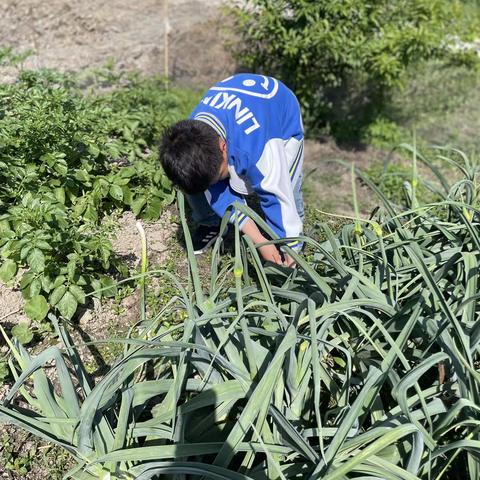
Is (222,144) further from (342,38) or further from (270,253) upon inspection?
(342,38)

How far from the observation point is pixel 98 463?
157 cm

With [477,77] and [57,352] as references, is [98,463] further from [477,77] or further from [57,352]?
[477,77]

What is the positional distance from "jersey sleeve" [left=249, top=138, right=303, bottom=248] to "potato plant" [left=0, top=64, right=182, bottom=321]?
0.64 meters

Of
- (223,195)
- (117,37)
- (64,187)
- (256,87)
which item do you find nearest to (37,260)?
(64,187)

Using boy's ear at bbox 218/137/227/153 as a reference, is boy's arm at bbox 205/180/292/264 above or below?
below

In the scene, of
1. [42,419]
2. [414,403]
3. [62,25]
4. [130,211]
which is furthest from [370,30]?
[42,419]

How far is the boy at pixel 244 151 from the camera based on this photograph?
6.99 feet

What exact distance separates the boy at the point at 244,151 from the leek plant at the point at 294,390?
0.32 metres

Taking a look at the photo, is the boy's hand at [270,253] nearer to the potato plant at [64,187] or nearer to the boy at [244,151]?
the boy at [244,151]

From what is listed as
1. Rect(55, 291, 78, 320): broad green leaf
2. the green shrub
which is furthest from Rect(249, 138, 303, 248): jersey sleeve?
the green shrub

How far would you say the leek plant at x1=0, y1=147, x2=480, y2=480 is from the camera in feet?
4.80

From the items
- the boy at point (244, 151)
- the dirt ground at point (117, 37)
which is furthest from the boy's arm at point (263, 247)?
the dirt ground at point (117, 37)

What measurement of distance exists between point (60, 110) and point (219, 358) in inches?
65.6

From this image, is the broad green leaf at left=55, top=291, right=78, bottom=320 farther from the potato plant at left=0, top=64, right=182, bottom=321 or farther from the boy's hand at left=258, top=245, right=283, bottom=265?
the boy's hand at left=258, top=245, right=283, bottom=265
